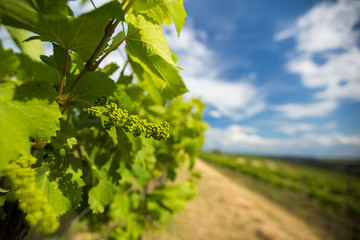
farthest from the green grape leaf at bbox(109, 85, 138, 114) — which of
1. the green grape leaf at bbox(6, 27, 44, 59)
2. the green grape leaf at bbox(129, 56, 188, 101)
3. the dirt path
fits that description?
the dirt path

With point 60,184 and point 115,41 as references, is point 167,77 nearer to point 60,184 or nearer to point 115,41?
point 115,41

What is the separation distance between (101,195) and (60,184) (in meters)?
0.27

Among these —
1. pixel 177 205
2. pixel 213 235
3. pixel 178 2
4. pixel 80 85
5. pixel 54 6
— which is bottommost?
pixel 213 235

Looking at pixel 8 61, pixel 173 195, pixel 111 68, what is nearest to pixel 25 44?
pixel 111 68

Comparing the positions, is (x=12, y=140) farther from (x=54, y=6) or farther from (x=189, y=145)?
(x=189, y=145)

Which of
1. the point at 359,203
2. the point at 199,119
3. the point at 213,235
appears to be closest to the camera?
the point at 199,119

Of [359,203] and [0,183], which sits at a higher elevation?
[0,183]

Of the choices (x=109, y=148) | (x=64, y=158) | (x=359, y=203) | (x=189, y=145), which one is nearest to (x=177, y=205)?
(x=189, y=145)

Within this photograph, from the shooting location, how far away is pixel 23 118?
1.56 feet

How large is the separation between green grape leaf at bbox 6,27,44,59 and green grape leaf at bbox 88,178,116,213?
2.64 ft

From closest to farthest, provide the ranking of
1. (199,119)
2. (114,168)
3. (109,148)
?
(114,168) → (109,148) → (199,119)

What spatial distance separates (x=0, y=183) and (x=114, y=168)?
49cm

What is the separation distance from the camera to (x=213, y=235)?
7.78 metres

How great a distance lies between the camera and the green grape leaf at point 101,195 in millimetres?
816
